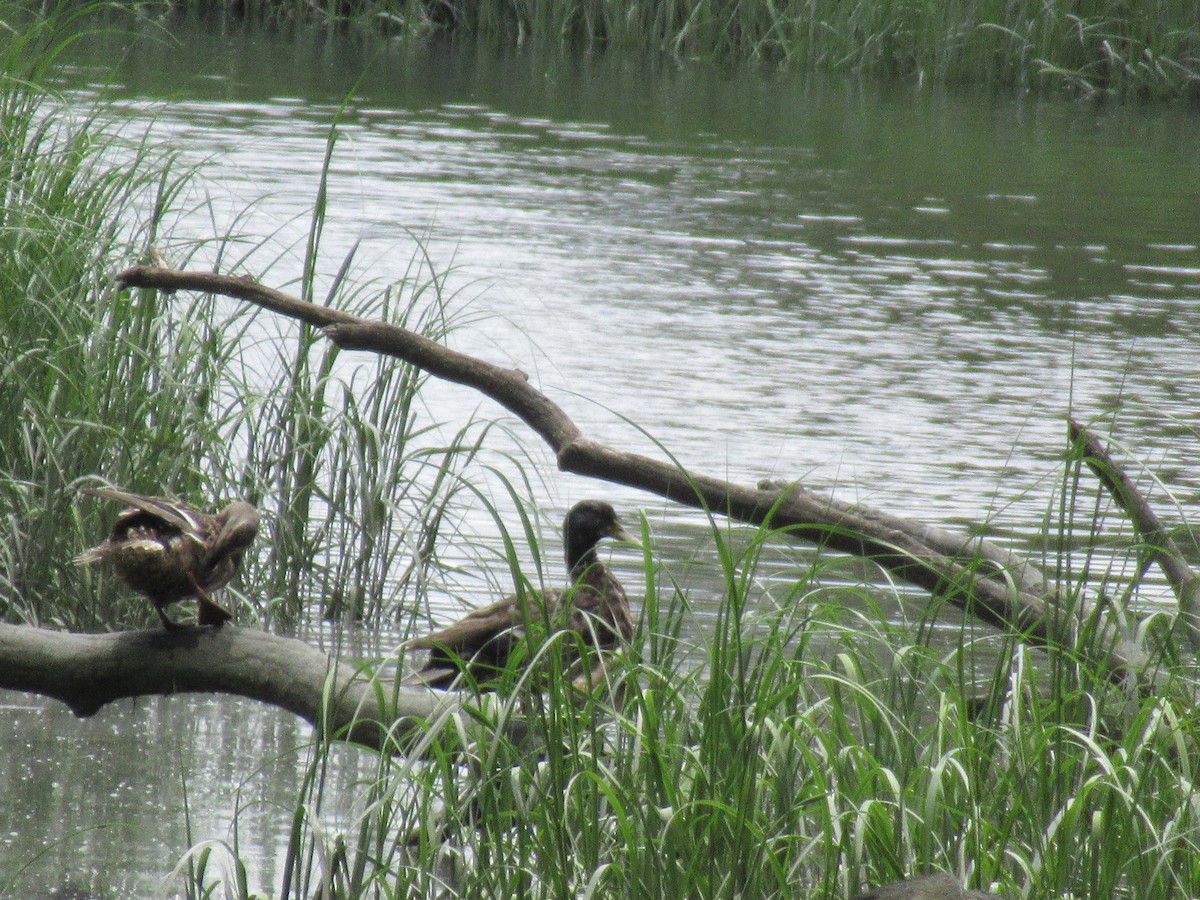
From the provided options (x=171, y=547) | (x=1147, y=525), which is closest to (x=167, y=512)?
(x=171, y=547)

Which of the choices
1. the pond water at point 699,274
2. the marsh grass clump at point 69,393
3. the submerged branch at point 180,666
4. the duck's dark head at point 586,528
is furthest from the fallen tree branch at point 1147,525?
the marsh grass clump at point 69,393

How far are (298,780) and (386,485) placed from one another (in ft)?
4.22

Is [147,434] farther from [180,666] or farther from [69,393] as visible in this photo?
[180,666]

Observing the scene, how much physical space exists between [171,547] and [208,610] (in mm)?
146

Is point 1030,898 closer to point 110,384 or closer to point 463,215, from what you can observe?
point 110,384

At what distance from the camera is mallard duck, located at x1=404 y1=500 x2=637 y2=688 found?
4395 mm

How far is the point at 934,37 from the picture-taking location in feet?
73.2

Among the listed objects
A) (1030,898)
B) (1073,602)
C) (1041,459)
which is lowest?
(1041,459)

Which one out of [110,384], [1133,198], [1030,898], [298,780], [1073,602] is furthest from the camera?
[1133,198]

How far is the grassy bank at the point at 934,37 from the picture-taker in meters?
21.8

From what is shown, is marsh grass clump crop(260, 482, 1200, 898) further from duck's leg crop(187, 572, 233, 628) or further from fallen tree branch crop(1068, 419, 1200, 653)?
duck's leg crop(187, 572, 233, 628)

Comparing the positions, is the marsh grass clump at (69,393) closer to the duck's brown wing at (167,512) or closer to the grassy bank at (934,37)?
the duck's brown wing at (167,512)

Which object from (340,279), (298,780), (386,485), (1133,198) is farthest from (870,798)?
(1133,198)

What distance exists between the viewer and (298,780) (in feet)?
15.0
